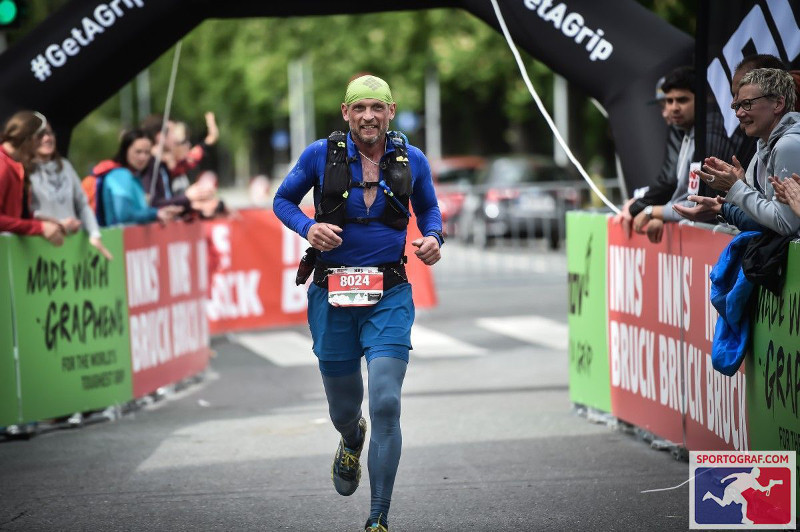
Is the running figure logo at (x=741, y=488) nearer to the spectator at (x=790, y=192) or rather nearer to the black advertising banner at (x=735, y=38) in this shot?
the spectator at (x=790, y=192)

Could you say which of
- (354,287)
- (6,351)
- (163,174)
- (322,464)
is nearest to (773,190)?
(354,287)

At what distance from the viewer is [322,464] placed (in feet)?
27.0

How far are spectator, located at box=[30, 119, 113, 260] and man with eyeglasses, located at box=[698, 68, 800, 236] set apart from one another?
508 cm

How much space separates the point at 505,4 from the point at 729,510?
4.77 meters

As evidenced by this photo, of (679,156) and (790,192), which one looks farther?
(679,156)

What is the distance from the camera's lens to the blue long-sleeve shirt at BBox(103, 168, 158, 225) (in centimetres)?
1116

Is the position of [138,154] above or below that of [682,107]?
below

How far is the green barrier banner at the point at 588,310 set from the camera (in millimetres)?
9523

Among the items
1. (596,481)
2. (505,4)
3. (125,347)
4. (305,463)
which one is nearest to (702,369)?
(596,481)

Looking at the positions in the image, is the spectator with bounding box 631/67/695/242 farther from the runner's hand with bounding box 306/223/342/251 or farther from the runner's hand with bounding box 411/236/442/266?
the runner's hand with bounding box 306/223/342/251

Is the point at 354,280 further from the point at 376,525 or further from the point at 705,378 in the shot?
the point at 705,378

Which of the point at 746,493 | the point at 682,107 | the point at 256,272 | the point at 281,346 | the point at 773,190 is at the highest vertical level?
the point at 682,107

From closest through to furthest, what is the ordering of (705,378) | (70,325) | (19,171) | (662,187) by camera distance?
(705,378), (662,187), (19,171), (70,325)

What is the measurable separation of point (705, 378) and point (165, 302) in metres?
5.39
